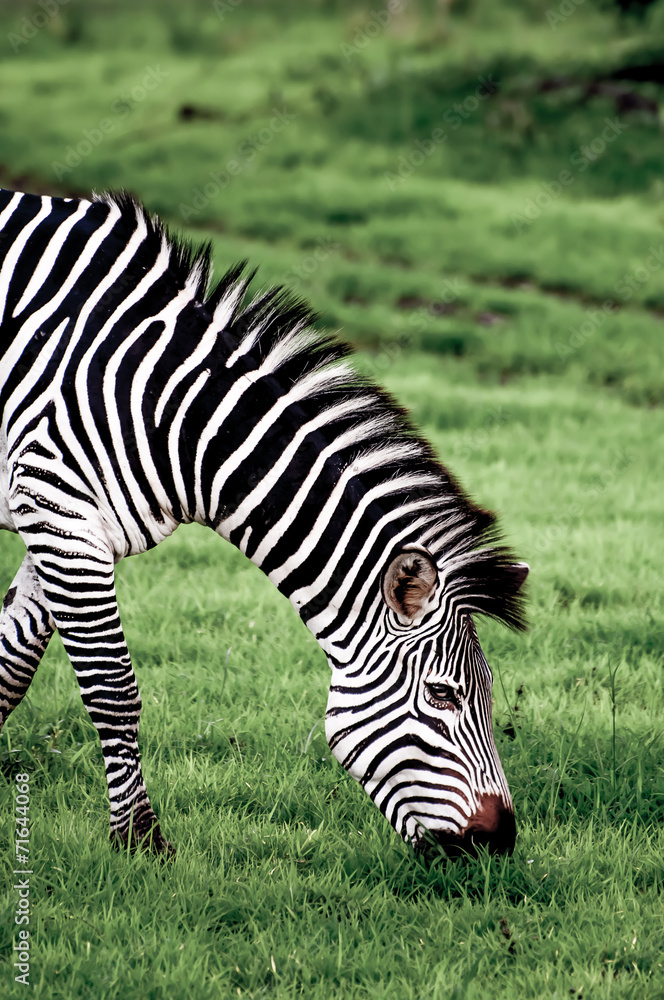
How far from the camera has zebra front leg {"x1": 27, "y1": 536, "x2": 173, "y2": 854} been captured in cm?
359

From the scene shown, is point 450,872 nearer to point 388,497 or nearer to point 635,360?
point 388,497

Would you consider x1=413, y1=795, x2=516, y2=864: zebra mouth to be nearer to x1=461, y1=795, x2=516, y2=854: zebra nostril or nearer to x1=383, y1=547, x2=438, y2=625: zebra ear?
x1=461, y1=795, x2=516, y2=854: zebra nostril


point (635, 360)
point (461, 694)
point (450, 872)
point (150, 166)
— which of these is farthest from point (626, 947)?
point (150, 166)

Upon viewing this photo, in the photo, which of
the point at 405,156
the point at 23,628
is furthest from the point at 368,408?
the point at 405,156

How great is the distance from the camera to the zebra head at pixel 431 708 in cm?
330

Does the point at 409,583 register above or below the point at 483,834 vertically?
above

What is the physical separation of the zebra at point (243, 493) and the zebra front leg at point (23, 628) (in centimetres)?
37

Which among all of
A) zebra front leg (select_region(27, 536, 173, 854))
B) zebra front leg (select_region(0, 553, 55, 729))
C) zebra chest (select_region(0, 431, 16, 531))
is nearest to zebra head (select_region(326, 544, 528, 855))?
zebra front leg (select_region(27, 536, 173, 854))

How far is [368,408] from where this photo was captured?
142 inches

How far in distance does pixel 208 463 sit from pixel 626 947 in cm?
222

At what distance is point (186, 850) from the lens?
3818 millimetres

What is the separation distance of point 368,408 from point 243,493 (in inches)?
21.8

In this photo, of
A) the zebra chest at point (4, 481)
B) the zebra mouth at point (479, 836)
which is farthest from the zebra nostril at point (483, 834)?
the zebra chest at point (4, 481)

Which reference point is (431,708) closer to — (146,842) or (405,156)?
(146,842)
